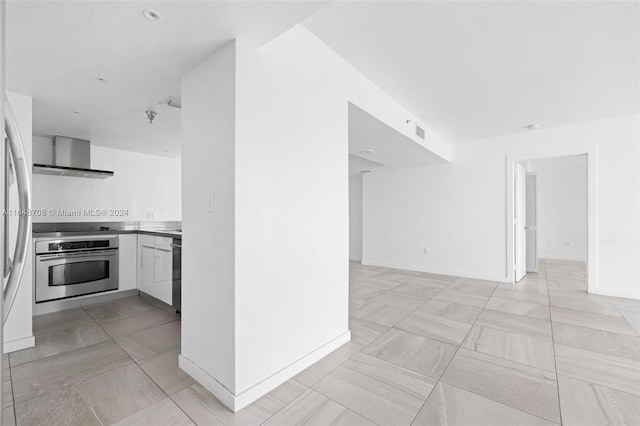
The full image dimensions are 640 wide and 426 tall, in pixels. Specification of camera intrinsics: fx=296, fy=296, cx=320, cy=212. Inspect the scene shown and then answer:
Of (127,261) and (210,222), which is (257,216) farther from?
(127,261)

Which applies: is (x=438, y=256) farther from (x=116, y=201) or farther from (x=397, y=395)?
(x=116, y=201)

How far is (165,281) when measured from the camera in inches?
130

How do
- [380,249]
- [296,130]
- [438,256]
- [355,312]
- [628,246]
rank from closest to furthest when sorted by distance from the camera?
[296,130], [355,312], [628,246], [438,256], [380,249]

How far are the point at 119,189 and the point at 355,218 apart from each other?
16.8 feet

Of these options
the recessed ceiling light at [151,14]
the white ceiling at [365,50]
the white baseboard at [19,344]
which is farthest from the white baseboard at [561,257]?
the white baseboard at [19,344]

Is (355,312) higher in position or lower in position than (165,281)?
lower

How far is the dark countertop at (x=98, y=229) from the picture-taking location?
3.29m

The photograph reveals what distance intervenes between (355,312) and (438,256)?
2949mm

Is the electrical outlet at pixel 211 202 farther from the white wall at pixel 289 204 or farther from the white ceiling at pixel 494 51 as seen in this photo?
the white ceiling at pixel 494 51

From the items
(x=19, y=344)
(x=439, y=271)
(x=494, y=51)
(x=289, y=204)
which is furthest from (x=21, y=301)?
(x=439, y=271)

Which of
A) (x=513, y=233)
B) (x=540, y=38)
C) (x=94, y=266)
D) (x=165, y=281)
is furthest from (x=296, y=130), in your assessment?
(x=513, y=233)

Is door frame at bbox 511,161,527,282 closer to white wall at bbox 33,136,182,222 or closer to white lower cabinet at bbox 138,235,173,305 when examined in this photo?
white lower cabinet at bbox 138,235,173,305

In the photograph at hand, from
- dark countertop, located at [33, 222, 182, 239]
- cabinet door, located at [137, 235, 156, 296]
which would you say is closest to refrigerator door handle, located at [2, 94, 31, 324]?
dark countertop, located at [33, 222, 182, 239]

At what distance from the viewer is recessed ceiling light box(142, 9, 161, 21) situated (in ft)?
4.86
